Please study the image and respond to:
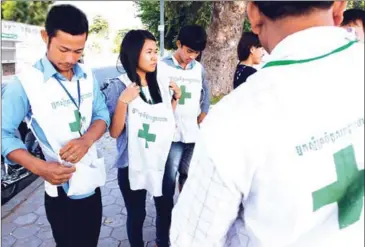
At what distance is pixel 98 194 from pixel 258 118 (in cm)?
123

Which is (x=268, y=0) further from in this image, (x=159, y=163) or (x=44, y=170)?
(x=159, y=163)

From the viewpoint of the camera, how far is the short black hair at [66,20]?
144 centimetres

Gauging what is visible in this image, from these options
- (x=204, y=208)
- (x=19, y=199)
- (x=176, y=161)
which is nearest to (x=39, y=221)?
(x=19, y=199)

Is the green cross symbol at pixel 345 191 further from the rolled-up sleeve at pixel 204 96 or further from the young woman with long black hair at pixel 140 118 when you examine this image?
the rolled-up sleeve at pixel 204 96

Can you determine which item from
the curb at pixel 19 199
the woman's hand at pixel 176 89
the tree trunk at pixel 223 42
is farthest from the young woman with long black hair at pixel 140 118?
the tree trunk at pixel 223 42

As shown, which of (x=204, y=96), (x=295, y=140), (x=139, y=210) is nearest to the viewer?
(x=295, y=140)

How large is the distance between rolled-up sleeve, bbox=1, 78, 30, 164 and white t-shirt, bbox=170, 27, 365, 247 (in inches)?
37.2

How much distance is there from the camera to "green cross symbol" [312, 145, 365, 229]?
68 cm

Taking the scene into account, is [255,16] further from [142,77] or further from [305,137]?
[142,77]

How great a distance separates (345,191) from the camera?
0.70 metres

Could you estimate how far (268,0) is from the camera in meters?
0.70

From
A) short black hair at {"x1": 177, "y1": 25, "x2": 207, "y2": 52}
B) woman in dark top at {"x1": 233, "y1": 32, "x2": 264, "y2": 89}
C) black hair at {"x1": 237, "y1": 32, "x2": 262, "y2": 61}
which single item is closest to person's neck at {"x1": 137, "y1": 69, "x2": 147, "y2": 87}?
short black hair at {"x1": 177, "y1": 25, "x2": 207, "y2": 52}

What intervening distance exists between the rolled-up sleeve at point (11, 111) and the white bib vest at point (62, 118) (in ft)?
0.09

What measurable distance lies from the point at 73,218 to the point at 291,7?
1316mm
